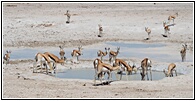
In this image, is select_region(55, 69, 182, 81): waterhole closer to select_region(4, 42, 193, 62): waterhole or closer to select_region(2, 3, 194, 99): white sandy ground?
select_region(2, 3, 194, 99): white sandy ground

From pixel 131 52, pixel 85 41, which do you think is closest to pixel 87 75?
pixel 131 52

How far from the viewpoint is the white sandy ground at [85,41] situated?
438 inches

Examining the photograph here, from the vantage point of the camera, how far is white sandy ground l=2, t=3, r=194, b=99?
11133 millimetres

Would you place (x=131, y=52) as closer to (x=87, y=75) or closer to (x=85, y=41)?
(x=85, y=41)

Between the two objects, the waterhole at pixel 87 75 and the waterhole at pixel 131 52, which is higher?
the waterhole at pixel 131 52

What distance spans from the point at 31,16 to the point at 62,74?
54.2ft

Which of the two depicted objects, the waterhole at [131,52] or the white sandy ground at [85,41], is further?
the waterhole at [131,52]

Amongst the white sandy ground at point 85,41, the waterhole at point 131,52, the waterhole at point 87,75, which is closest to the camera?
the white sandy ground at point 85,41

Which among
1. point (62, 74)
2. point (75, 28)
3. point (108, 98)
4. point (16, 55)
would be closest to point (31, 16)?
point (75, 28)

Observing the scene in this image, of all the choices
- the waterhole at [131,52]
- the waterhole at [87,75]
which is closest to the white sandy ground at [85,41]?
the waterhole at [131,52]

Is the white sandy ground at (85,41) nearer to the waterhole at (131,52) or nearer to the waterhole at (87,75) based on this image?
the waterhole at (131,52)

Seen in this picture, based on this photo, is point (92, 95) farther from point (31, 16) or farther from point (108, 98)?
point (31, 16)

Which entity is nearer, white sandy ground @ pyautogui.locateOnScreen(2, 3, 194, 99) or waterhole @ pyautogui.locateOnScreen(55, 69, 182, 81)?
white sandy ground @ pyautogui.locateOnScreen(2, 3, 194, 99)

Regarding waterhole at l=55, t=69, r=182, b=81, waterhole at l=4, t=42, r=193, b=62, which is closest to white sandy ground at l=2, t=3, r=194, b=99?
waterhole at l=4, t=42, r=193, b=62
